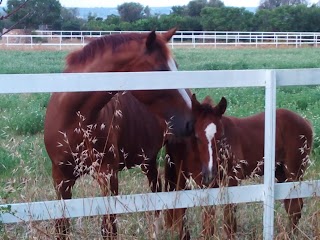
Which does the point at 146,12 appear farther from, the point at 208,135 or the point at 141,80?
the point at 141,80

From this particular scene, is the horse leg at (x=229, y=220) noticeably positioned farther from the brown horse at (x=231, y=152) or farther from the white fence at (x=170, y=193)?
the white fence at (x=170, y=193)

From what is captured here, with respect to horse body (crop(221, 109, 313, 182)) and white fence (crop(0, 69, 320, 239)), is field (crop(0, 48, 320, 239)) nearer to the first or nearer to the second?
white fence (crop(0, 69, 320, 239))

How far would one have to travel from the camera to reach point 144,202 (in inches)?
175

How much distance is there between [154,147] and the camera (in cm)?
616

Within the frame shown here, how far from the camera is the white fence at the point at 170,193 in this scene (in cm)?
414

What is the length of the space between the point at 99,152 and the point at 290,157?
1913 mm

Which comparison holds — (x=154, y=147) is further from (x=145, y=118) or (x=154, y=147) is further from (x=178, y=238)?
(x=178, y=238)

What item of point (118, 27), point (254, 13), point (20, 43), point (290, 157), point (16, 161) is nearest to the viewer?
point (290, 157)

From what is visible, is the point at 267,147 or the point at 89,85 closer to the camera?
the point at 89,85

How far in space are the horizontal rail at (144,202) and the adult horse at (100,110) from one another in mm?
466

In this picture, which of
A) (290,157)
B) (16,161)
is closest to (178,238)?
(290,157)

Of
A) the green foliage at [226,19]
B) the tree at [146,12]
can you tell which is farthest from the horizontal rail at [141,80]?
the green foliage at [226,19]

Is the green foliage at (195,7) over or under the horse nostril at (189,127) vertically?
over

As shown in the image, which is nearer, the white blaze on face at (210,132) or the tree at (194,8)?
the white blaze on face at (210,132)
